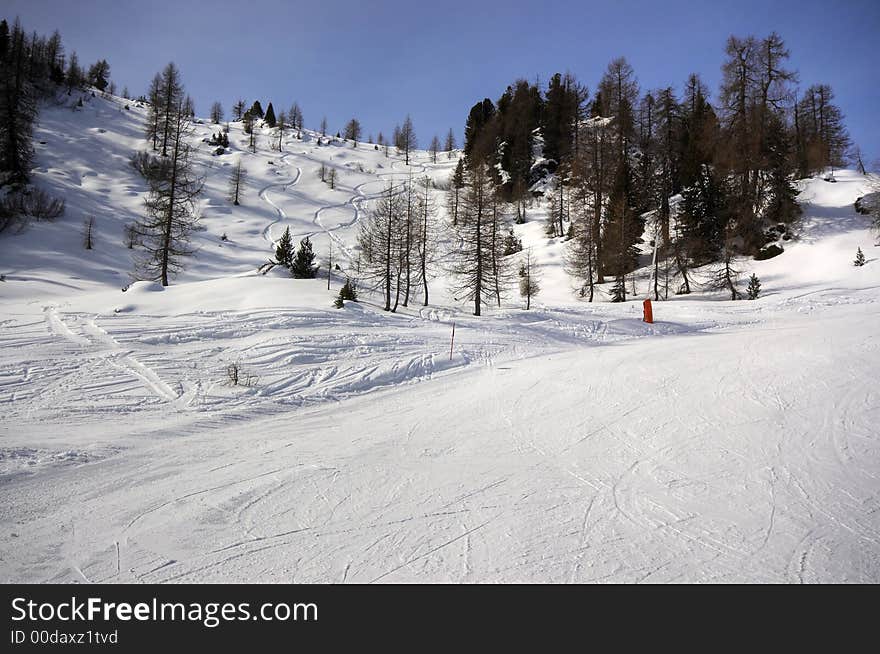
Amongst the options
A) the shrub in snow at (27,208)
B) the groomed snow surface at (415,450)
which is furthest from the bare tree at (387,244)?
the shrub in snow at (27,208)

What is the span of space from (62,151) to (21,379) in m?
64.3

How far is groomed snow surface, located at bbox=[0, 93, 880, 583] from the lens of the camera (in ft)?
10.9

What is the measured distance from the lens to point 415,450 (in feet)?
18.5

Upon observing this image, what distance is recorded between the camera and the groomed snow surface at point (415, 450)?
3.32 meters

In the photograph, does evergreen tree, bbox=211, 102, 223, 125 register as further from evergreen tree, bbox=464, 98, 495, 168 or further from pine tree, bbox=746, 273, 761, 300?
pine tree, bbox=746, 273, 761, 300

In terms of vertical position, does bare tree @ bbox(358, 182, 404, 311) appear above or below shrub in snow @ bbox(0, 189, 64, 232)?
below

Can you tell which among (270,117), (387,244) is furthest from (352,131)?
(387,244)

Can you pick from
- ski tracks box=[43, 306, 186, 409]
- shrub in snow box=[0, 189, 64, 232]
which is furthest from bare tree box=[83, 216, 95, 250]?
ski tracks box=[43, 306, 186, 409]

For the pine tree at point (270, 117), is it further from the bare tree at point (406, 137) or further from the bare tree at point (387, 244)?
the bare tree at point (387, 244)

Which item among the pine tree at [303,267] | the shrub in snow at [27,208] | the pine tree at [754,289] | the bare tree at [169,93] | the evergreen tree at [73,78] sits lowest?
the pine tree at [754,289]

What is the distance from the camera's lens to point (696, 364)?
9.80m

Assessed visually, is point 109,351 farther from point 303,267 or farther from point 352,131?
point 352,131
